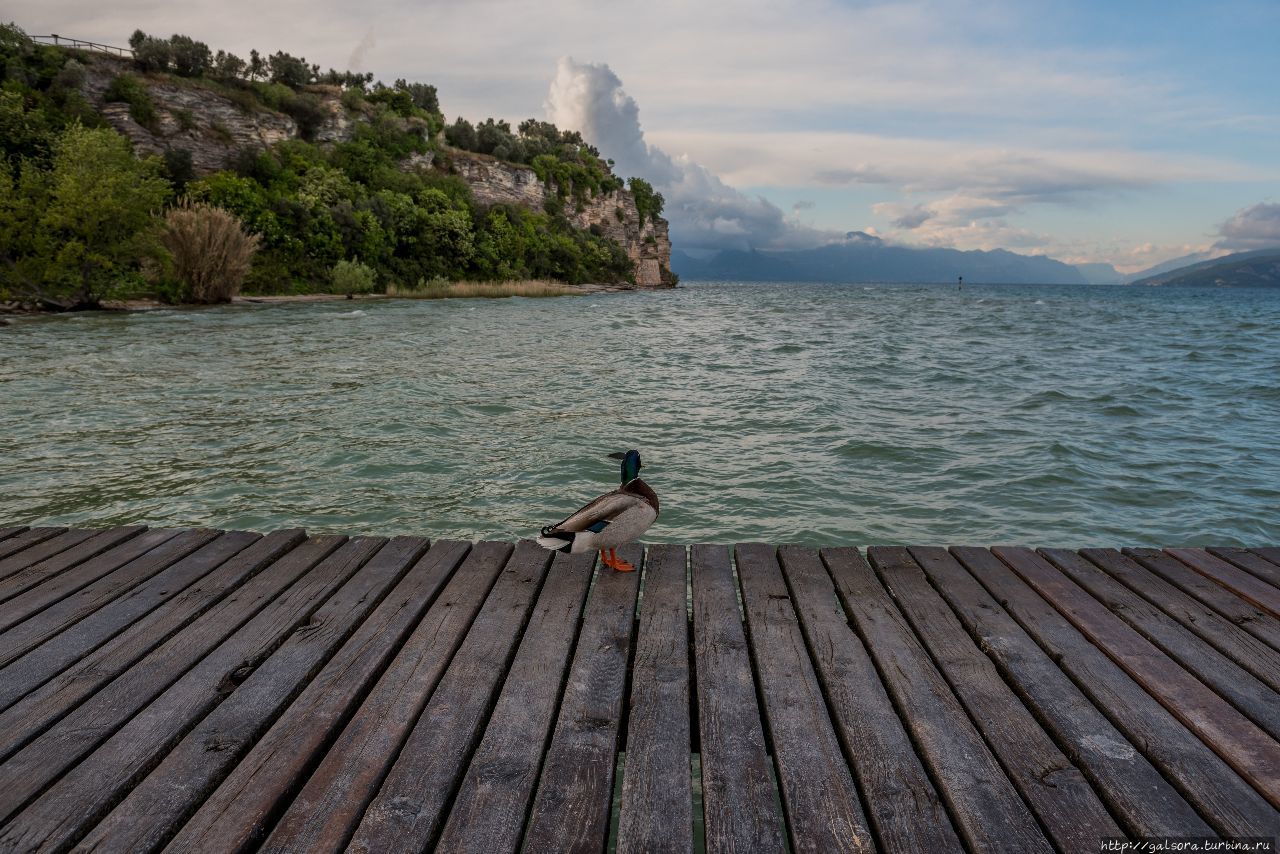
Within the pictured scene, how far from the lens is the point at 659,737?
2.73 meters

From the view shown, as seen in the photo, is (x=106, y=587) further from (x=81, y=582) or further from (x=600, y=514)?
(x=600, y=514)

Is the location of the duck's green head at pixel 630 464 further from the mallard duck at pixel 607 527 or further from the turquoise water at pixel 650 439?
the turquoise water at pixel 650 439

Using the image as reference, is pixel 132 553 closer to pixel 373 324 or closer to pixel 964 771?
pixel 964 771

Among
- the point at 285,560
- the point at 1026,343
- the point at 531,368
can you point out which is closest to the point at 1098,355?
the point at 1026,343

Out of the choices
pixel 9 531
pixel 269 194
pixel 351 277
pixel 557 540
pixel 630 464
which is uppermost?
pixel 269 194

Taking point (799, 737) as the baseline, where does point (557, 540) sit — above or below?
above

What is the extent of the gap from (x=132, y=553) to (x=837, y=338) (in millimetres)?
29797

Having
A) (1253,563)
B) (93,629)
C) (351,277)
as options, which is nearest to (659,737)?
(93,629)

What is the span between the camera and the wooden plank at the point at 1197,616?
133 inches

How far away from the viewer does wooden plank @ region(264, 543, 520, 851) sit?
226cm

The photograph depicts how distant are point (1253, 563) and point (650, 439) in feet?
26.2

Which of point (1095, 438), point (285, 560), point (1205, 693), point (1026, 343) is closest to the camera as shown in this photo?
point (1205, 693)

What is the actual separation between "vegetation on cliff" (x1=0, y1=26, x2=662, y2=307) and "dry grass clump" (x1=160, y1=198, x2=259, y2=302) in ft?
0.64

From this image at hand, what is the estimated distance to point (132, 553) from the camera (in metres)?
4.59
